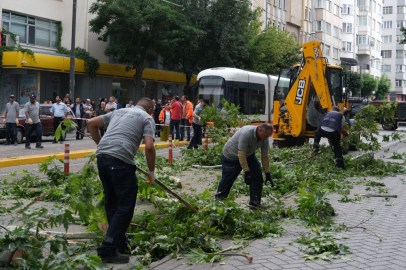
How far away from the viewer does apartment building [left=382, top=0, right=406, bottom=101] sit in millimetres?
98938

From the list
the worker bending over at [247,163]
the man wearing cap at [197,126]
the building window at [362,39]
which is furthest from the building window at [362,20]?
the worker bending over at [247,163]

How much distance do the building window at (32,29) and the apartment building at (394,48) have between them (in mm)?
80391

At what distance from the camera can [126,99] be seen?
36719 mm

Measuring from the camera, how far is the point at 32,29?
2944 centimetres

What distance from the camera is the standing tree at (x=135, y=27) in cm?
3053

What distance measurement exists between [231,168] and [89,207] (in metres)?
2.97

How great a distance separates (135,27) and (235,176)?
24228mm

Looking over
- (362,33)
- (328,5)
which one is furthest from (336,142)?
(362,33)

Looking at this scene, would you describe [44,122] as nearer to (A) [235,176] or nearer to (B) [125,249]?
(A) [235,176]

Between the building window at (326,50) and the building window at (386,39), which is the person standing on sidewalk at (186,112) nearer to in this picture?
the building window at (326,50)

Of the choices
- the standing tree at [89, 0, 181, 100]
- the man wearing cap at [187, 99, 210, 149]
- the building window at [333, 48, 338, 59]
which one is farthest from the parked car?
the building window at [333, 48, 338, 59]

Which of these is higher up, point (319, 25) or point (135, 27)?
point (319, 25)

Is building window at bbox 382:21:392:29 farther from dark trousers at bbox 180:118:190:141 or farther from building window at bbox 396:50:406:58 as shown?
dark trousers at bbox 180:118:190:141

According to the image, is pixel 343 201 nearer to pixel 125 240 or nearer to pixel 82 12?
pixel 125 240
